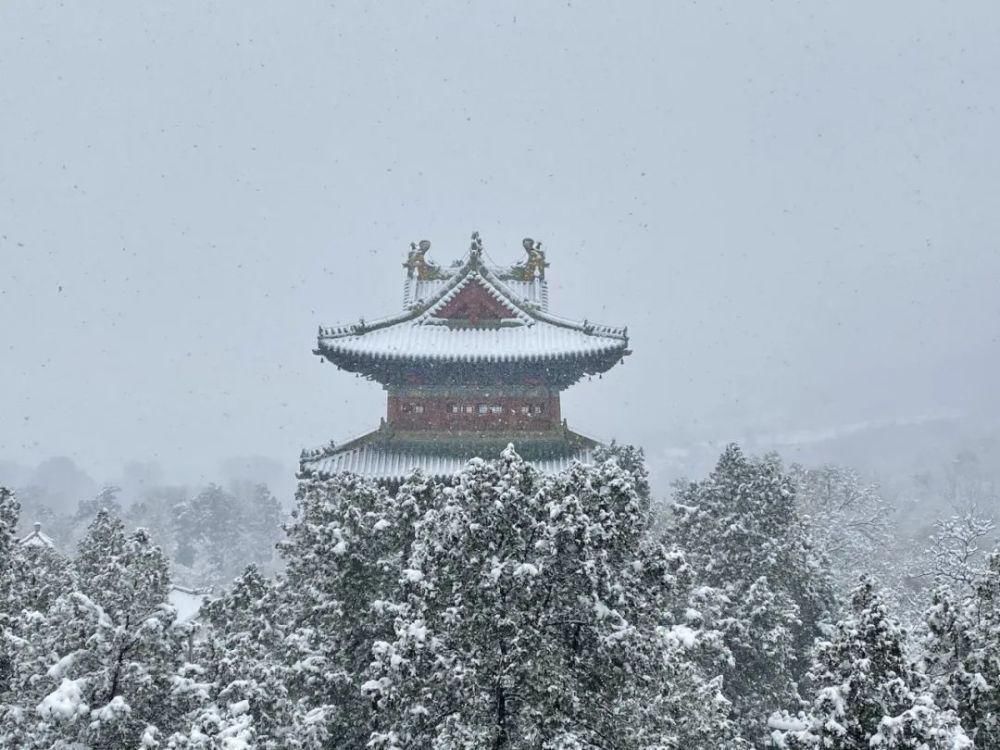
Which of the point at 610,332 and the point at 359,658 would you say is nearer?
the point at 359,658

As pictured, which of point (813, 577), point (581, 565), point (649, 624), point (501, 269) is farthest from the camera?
point (501, 269)

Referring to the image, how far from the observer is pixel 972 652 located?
28.8 feet

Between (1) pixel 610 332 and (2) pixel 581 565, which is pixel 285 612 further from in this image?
(1) pixel 610 332

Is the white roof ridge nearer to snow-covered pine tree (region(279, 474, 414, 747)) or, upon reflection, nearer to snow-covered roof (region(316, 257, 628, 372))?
snow-covered roof (region(316, 257, 628, 372))

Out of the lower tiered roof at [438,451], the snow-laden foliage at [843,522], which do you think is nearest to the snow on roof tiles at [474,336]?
the lower tiered roof at [438,451]

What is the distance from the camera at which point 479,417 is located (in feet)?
67.0

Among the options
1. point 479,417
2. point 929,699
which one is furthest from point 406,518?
point 479,417

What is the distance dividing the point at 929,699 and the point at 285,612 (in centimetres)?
1085

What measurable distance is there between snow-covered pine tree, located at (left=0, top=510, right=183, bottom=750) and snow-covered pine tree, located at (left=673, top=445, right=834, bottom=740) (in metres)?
11.4

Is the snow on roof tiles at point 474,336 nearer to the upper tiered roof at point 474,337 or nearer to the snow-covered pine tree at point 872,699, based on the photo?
the upper tiered roof at point 474,337

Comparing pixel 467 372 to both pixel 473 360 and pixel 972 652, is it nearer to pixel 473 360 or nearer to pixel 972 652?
pixel 473 360

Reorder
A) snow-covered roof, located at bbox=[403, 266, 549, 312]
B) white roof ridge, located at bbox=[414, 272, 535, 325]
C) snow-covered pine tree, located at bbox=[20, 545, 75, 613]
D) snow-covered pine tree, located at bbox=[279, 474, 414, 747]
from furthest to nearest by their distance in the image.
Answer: snow-covered roof, located at bbox=[403, 266, 549, 312] < white roof ridge, located at bbox=[414, 272, 535, 325] < snow-covered pine tree, located at bbox=[20, 545, 75, 613] < snow-covered pine tree, located at bbox=[279, 474, 414, 747]

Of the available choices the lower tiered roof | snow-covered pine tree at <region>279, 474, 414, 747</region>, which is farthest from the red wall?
snow-covered pine tree at <region>279, 474, 414, 747</region>

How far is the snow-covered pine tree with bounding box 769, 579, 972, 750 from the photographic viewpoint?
22.8 feet
